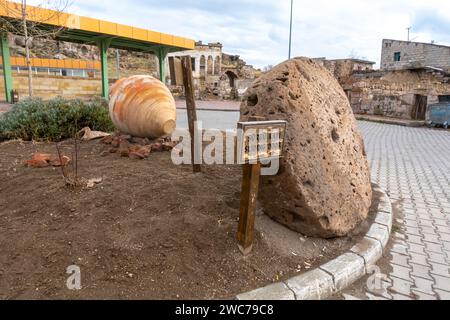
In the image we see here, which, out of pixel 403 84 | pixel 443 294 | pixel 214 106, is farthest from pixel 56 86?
pixel 443 294

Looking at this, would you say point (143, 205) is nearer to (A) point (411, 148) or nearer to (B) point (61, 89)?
(A) point (411, 148)

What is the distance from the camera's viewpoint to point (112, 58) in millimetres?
43094

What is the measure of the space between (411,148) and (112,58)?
1671 inches

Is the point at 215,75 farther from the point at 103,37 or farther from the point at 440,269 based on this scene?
the point at 440,269

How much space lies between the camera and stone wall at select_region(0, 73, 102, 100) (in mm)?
19703

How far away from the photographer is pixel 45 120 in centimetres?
589

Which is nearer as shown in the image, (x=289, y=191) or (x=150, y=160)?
(x=289, y=191)

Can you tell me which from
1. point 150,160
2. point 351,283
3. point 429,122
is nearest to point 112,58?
point 429,122

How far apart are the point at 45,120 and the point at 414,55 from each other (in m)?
25.5

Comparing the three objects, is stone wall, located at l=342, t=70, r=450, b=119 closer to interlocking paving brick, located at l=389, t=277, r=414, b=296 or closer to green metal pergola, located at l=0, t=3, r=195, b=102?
green metal pergola, located at l=0, t=3, r=195, b=102

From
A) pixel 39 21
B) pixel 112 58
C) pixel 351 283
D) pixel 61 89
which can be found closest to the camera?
pixel 351 283

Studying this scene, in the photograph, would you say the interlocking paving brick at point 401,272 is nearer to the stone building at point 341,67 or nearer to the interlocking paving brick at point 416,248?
the interlocking paving brick at point 416,248

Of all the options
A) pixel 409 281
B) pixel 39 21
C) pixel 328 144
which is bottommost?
pixel 409 281

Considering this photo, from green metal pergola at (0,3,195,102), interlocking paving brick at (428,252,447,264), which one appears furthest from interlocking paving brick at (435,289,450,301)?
green metal pergola at (0,3,195,102)
